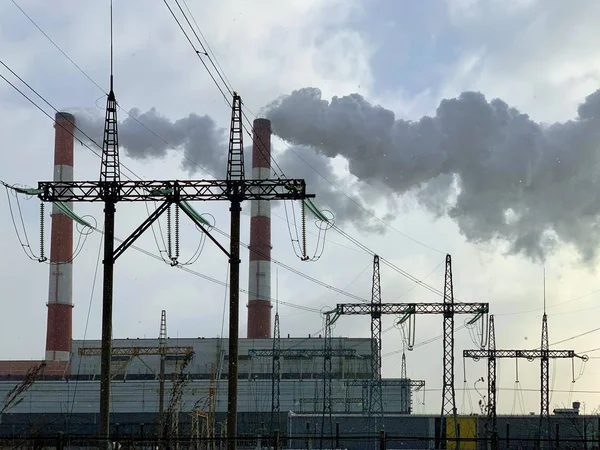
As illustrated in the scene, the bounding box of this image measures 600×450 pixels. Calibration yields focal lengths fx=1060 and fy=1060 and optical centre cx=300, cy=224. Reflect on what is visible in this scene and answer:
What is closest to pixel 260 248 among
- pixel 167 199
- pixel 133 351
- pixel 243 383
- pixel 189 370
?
pixel 243 383

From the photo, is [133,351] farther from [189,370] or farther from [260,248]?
[260,248]

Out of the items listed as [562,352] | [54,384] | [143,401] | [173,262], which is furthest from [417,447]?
[173,262]

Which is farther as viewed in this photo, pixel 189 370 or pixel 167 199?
pixel 189 370

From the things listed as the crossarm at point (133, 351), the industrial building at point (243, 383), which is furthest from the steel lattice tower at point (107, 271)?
the crossarm at point (133, 351)

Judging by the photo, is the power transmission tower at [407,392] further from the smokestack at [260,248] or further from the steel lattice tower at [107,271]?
the steel lattice tower at [107,271]

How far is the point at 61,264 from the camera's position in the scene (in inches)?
3147

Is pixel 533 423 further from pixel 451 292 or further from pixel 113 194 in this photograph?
pixel 113 194

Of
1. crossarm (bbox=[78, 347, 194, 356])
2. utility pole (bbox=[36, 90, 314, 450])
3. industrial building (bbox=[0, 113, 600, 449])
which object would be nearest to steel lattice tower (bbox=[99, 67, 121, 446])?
Answer: utility pole (bbox=[36, 90, 314, 450])

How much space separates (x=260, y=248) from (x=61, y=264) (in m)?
15.8

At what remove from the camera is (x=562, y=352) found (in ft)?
206

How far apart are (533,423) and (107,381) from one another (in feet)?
156

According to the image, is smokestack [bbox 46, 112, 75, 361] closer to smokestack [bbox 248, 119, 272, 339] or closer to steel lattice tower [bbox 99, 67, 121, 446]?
smokestack [bbox 248, 119, 272, 339]

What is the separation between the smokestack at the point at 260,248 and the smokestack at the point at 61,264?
13.6 metres

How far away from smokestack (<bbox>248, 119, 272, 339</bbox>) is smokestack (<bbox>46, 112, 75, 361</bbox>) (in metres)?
13.6
